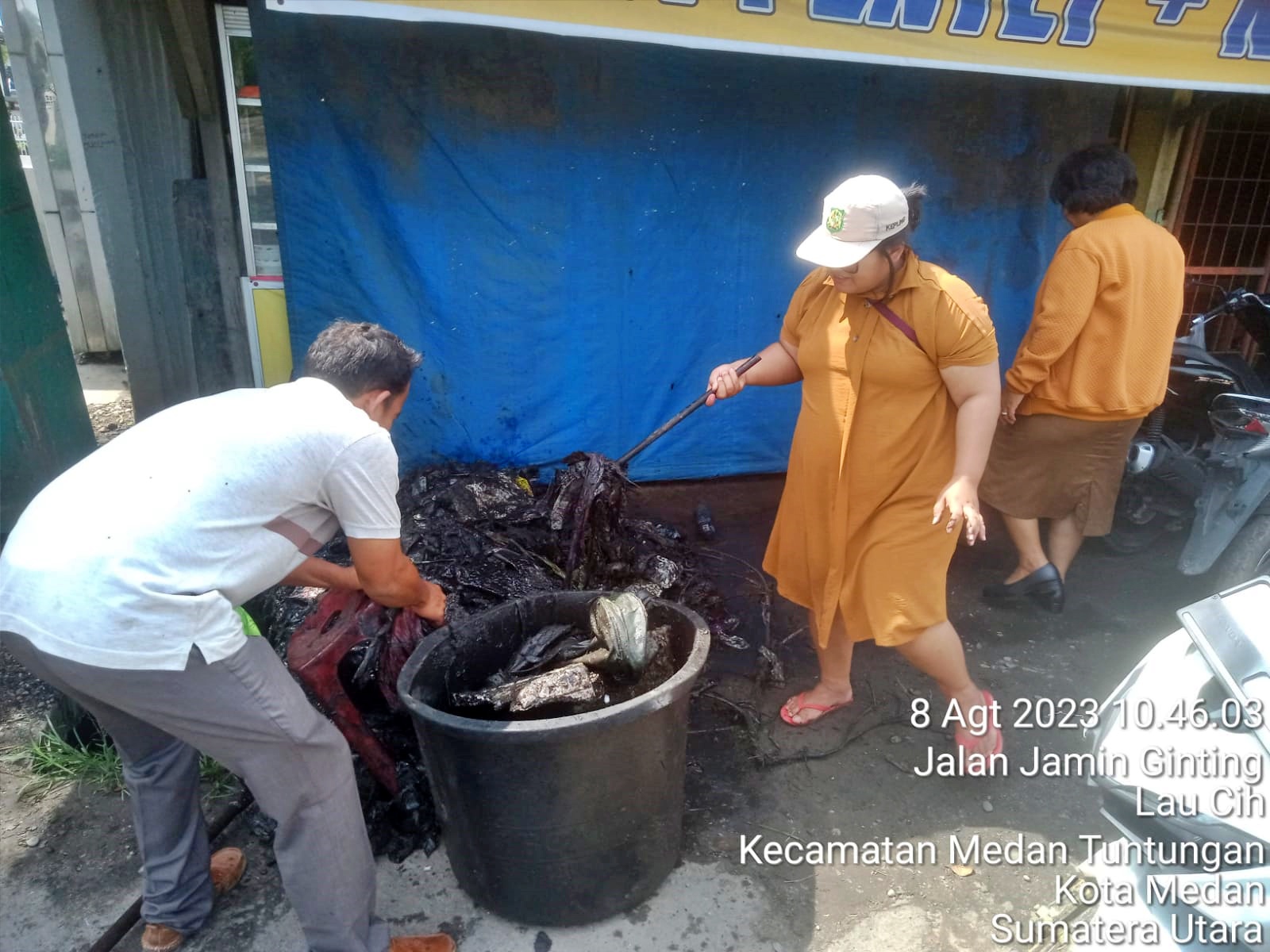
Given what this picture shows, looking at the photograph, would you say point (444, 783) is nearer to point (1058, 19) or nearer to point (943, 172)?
Result: point (1058, 19)

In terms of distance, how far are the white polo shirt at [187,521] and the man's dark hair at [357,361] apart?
11 centimetres

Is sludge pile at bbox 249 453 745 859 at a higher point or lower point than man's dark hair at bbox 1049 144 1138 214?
lower

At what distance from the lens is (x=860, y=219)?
2381 mm

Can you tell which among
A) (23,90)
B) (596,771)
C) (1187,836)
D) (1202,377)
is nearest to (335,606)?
(596,771)

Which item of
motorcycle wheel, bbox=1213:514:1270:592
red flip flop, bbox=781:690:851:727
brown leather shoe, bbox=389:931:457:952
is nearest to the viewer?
brown leather shoe, bbox=389:931:457:952

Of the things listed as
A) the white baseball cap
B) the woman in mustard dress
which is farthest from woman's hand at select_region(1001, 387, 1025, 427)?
the white baseball cap

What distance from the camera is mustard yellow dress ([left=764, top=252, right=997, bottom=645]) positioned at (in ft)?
8.22

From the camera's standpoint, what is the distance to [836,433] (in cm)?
272

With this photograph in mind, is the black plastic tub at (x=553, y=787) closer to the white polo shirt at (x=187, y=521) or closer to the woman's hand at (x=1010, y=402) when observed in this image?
the white polo shirt at (x=187, y=521)

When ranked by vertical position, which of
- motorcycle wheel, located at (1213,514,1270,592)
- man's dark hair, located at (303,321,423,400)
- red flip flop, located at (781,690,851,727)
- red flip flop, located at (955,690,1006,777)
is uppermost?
man's dark hair, located at (303,321,423,400)

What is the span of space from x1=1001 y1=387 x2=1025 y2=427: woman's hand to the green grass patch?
3524mm

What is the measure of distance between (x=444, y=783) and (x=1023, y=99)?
4674mm

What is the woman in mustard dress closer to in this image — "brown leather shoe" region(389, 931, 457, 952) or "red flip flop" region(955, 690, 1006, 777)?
"red flip flop" region(955, 690, 1006, 777)

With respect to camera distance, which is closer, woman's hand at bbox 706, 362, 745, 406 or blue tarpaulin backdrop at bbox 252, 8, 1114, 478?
woman's hand at bbox 706, 362, 745, 406
